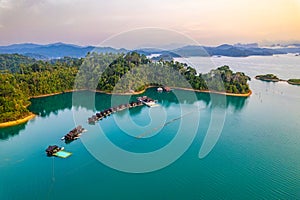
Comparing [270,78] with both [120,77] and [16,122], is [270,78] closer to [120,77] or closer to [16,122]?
[120,77]

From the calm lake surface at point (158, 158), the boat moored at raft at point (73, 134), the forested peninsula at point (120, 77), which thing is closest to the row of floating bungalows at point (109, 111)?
the calm lake surface at point (158, 158)

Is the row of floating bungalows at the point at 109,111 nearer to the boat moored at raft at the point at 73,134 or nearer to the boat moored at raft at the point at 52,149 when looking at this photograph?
the boat moored at raft at the point at 73,134

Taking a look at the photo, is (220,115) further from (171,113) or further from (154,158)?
(154,158)

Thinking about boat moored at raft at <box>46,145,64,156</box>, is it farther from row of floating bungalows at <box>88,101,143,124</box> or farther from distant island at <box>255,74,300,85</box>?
distant island at <box>255,74,300,85</box>

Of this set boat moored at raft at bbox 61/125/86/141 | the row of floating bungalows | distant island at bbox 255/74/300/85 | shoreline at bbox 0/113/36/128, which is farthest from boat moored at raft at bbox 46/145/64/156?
distant island at bbox 255/74/300/85

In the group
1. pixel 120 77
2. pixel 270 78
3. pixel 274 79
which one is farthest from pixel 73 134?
pixel 270 78

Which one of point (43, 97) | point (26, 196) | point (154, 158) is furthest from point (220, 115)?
point (43, 97)

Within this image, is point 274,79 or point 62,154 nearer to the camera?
point 62,154
